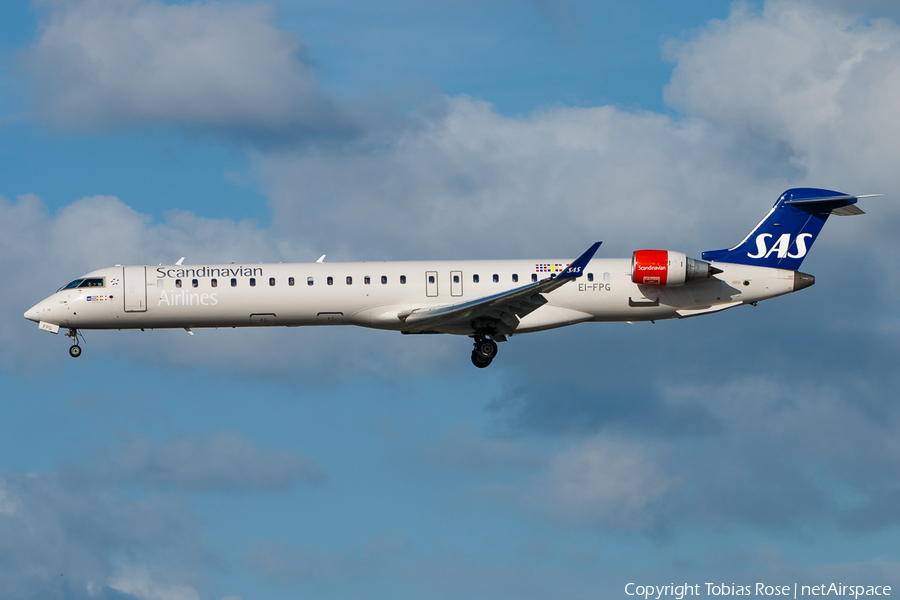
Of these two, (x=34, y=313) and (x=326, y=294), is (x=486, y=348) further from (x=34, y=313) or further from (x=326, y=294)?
(x=34, y=313)

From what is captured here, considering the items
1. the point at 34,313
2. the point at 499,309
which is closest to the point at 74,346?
the point at 34,313

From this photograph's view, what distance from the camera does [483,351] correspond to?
33.1m

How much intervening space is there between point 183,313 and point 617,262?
15.2 m

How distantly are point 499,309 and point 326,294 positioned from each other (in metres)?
5.98

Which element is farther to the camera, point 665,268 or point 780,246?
point 780,246

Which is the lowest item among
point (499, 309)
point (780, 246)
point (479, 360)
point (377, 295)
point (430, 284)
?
point (479, 360)

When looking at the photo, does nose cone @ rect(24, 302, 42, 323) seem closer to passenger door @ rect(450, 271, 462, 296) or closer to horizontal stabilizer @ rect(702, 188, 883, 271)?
passenger door @ rect(450, 271, 462, 296)

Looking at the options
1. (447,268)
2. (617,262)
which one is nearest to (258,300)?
(447,268)

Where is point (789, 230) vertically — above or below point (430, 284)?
above

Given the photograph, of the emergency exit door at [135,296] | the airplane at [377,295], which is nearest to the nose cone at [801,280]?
the airplane at [377,295]

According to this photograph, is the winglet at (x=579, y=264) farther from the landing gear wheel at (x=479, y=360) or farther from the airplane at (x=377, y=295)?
the landing gear wheel at (x=479, y=360)

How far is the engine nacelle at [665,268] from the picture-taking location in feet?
107

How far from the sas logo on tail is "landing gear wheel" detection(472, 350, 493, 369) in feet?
34.0

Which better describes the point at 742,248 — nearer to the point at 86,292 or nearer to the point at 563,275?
the point at 563,275
